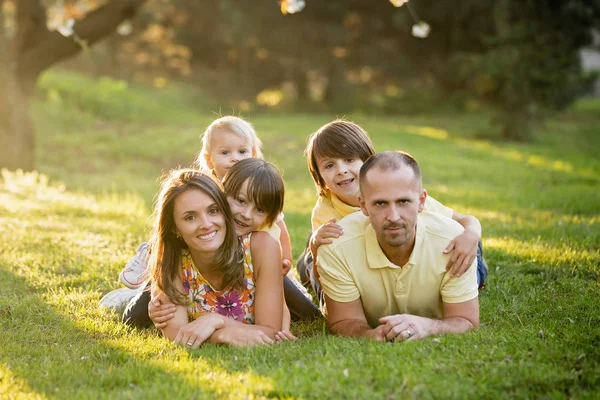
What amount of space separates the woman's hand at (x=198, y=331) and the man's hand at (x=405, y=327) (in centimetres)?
106

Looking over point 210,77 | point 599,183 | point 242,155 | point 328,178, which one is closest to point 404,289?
point 328,178

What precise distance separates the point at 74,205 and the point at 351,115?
19.4 m

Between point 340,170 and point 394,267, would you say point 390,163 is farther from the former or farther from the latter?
point 340,170

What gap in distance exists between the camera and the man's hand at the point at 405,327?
3.94 metres

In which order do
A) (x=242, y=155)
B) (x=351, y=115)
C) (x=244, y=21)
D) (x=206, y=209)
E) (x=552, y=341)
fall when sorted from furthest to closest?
1. (x=351, y=115)
2. (x=244, y=21)
3. (x=242, y=155)
4. (x=206, y=209)
5. (x=552, y=341)

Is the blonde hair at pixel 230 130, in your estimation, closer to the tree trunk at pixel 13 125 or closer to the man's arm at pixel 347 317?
the man's arm at pixel 347 317

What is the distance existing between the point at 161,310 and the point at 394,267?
1.55m

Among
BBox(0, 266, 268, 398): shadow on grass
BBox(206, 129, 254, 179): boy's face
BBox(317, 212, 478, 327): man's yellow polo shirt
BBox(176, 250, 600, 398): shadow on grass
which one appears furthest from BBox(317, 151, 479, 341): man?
BBox(206, 129, 254, 179): boy's face

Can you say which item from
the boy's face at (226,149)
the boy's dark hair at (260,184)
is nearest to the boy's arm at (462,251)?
the boy's dark hair at (260,184)

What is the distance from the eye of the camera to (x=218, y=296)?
4.41m

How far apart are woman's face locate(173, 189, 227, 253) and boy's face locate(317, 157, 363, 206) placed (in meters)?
1.11

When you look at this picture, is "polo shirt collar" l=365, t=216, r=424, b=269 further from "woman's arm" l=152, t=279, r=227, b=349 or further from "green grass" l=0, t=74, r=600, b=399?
"woman's arm" l=152, t=279, r=227, b=349

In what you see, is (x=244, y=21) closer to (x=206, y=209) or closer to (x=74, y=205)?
(x=74, y=205)

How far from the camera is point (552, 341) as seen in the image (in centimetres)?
390
